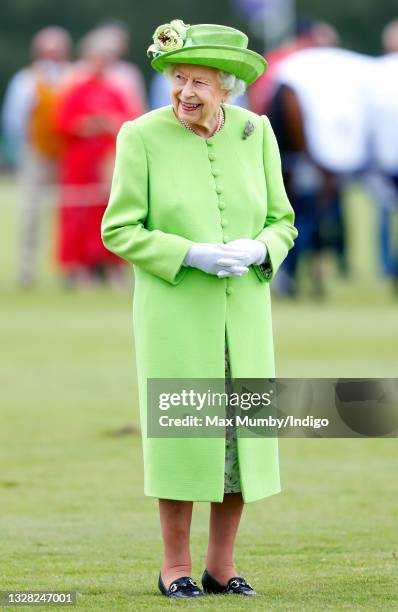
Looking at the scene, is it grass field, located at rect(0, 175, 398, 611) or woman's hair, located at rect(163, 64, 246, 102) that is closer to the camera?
woman's hair, located at rect(163, 64, 246, 102)

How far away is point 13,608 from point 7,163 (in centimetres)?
4446

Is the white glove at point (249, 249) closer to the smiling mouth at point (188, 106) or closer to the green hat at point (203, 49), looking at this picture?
the smiling mouth at point (188, 106)

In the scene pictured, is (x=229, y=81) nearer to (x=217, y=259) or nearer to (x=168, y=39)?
(x=168, y=39)

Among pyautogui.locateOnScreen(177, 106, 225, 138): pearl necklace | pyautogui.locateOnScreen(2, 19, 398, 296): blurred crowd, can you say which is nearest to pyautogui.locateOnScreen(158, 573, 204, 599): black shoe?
pyautogui.locateOnScreen(177, 106, 225, 138): pearl necklace

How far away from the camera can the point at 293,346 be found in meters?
12.8

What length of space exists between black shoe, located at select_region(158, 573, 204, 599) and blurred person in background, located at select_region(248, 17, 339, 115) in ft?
35.9

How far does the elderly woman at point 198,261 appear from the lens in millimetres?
5344

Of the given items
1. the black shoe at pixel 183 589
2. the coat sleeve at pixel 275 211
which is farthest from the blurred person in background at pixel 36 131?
the black shoe at pixel 183 589

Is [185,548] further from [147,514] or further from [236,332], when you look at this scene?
[147,514]

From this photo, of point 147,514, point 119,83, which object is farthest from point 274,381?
point 119,83

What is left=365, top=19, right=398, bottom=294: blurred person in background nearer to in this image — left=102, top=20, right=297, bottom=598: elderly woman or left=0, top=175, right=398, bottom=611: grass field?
left=0, top=175, right=398, bottom=611: grass field

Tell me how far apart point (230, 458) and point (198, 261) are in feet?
1.99

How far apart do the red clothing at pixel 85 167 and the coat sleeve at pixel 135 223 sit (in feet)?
41.1

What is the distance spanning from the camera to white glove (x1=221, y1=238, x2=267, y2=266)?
5.30 meters
